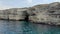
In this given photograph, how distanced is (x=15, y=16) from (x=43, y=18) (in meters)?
13.9

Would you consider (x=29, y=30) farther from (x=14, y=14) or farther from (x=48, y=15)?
(x=14, y=14)

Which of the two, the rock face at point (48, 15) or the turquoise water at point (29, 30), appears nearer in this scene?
the turquoise water at point (29, 30)

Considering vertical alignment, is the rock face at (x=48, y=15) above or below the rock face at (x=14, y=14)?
above

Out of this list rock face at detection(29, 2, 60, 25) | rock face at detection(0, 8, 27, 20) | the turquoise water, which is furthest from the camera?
rock face at detection(0, 8, 27, 20)

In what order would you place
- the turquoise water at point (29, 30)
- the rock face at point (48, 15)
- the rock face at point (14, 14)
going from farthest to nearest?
the rock face at point (14, 14), the rock face at point (48, 15), the turquoise water at point (29, 30)

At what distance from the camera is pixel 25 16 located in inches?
1833

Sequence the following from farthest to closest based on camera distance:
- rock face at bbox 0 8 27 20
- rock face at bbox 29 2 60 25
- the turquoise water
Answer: rock face at bbox 0 8 27 20
rock face at bbox 29 2 60 25
the turquoise water

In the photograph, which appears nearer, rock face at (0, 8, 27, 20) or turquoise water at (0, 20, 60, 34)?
turquoise water at (0, 20, 60, 34)

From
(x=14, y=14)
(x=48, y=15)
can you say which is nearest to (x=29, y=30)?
(x=48, y=15)

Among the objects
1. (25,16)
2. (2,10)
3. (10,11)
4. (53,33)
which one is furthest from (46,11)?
(2,10)

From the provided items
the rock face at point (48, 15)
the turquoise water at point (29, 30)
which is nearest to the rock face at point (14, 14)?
the rock face at point (48, 15)

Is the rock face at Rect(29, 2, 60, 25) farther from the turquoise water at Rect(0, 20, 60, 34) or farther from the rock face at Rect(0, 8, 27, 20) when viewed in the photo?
the rock face at Rect(0, 8, 27, 20)

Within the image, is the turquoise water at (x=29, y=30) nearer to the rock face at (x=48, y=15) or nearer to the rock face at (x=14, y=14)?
the rock face at (x=48, y=15)

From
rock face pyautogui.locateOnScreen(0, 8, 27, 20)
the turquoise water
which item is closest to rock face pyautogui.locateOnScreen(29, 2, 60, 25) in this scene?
the turquoise water
